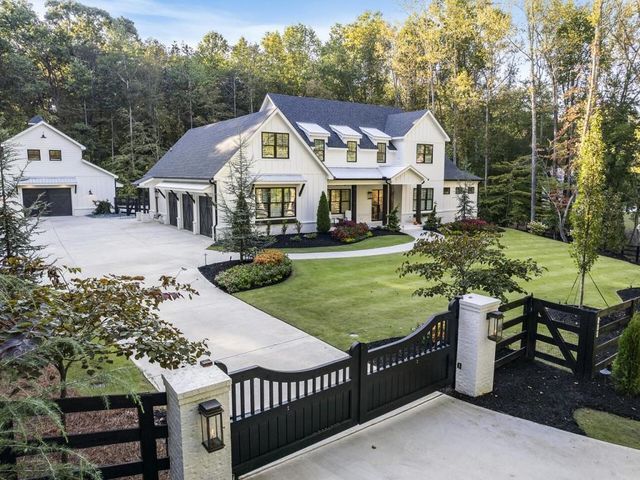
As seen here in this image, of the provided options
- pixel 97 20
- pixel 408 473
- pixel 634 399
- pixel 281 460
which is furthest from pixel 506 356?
pixel 97 20

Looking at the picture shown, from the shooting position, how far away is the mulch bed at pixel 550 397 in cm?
581

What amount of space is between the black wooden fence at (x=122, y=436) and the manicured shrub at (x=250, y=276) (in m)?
8.00

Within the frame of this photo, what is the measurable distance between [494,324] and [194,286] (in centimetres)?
865

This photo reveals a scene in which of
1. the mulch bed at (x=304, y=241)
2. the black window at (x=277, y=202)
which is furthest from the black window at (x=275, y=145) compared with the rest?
the mulch bed at (x=304, y=241)

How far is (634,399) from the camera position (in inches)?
248

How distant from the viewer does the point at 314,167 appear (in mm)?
22703

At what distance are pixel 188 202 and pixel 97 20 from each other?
125ft

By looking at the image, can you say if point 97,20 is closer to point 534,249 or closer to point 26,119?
point 26,119

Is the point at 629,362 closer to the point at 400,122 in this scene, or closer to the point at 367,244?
the point at 367,244

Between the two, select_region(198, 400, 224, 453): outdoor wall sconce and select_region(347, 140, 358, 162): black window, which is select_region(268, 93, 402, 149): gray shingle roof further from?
select_region(198, 400, 224, 453): outdoor wall sconce

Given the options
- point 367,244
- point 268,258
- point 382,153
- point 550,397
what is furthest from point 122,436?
point 382,153

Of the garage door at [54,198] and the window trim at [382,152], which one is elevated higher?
the window trim at [382,152]

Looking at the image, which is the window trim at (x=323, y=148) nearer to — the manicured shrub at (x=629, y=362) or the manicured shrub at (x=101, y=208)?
the manicured shrub at (x=101, y=208)

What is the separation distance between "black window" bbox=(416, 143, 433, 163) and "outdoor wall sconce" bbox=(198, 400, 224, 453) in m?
25.3
